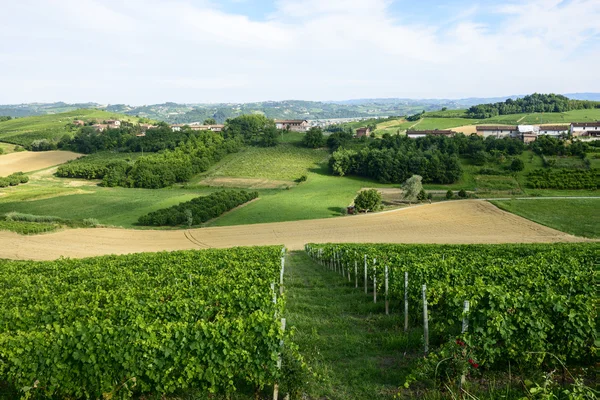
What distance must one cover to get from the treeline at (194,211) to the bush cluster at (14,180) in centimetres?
5094

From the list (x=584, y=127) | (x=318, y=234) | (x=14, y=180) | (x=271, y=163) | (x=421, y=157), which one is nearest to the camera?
(x=318, y=234)

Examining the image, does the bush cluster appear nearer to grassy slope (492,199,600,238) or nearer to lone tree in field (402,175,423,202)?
lone tree in field (402,175,423,202)

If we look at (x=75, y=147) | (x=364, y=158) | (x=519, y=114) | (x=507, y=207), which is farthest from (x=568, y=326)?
(x=519, y=114)

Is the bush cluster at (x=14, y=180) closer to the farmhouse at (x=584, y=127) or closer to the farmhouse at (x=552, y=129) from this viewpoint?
the farmhouse at (x=552, y=129)

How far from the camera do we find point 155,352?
9062 millimetres

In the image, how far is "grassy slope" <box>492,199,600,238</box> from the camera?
4697 centimetres

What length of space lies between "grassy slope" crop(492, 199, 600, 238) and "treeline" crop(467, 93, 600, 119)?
5095 inches

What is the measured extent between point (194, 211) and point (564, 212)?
5238 centimetres

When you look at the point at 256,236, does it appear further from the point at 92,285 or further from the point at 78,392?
the point at 78,392

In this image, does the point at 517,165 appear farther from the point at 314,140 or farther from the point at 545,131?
the point at 314,140

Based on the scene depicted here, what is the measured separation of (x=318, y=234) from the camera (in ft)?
165

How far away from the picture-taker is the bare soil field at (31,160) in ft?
350

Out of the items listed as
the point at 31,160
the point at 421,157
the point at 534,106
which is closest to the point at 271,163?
the point at 421,157

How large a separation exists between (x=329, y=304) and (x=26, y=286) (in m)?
13.4
